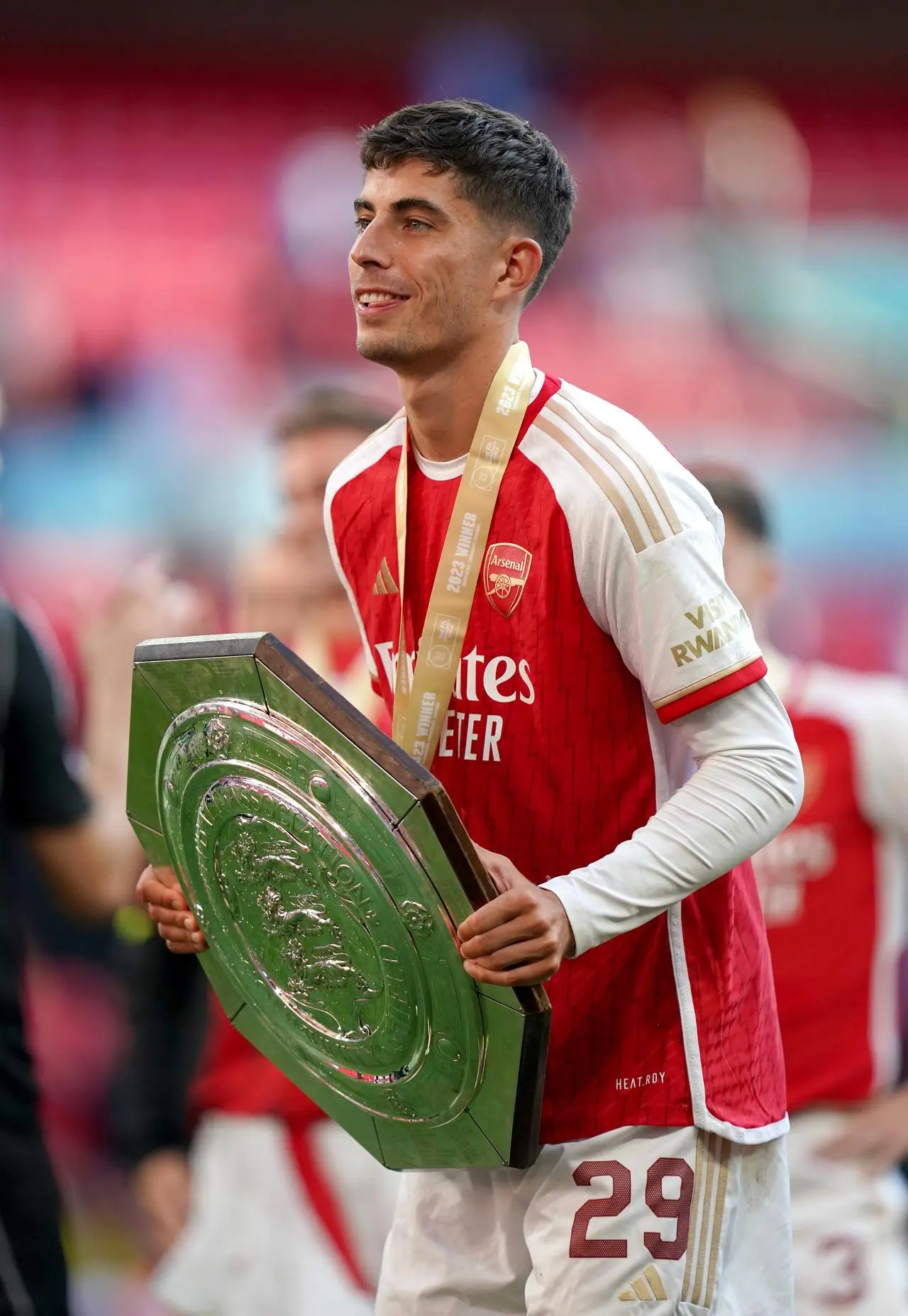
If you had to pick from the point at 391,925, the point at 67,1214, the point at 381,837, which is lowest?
the point at 67,1214

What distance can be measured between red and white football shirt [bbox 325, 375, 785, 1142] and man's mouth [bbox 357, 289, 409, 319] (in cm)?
22

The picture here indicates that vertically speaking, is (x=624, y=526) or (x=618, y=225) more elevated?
(x=618, y=225)

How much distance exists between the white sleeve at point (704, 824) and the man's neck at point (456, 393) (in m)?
0.49

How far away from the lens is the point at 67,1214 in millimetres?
3910

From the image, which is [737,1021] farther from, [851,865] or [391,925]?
[851,865]

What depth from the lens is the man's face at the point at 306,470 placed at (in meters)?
3.94

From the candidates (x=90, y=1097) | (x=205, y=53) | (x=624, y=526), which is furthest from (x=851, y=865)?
(x=205, y=53)

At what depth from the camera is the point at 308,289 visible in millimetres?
3998

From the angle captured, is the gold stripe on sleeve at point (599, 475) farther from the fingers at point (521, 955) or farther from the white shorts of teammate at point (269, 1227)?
the white shorts of teammate at point (269, 1227)

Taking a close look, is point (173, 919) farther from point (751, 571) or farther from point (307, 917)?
point (751, 571)

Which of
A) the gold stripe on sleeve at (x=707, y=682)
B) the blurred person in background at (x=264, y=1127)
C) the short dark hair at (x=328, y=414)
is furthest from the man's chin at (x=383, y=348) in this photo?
the short dark hair at (x=328, y=414)

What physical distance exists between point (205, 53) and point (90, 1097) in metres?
2.64

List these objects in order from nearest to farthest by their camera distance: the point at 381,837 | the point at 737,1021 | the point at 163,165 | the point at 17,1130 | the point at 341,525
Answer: the point at 381,837 → the point at 737,1021 → the point at 341,525 → the point at 17,1130 → the point at 163,165

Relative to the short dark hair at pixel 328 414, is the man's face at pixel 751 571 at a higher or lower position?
lower
